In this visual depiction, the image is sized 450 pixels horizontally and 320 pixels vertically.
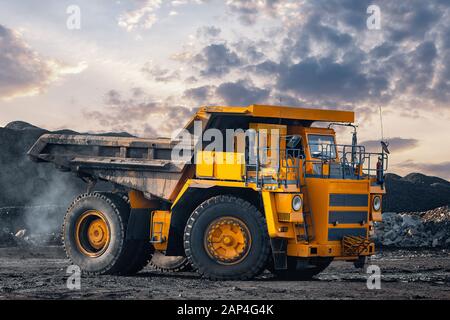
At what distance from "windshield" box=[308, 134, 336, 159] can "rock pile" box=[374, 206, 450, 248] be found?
37.5 ft

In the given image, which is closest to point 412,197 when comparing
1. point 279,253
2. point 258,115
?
point 258,115

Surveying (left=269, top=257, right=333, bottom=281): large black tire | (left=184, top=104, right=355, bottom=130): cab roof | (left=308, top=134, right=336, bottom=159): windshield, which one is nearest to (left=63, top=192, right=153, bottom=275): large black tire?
(left=184, top=104, right=355, bottom=130): cab roof

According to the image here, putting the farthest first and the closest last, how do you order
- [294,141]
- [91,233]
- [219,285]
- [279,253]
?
[91,233] < [294,141] < [279,253] < [219,285]

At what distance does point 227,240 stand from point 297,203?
1430 millimetres

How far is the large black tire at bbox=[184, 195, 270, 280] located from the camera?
11.9 metres

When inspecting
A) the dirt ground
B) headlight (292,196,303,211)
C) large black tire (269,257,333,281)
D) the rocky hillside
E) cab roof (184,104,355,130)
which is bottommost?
the dirt ground

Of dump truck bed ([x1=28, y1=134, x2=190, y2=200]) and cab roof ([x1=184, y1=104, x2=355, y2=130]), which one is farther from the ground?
cab roof ([x1=184, y1=104, x2=355, y2=130])

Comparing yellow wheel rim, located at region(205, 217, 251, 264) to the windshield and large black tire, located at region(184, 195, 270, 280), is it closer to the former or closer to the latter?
large black tire, located at region(184, 195, 270, 280)

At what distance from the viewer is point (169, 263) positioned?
15000mm

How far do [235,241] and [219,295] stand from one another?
6.50ft

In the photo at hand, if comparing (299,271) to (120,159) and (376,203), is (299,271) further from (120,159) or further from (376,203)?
(120,159)

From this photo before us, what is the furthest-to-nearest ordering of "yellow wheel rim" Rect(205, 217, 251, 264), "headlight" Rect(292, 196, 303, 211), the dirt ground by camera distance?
"yellow wheel rim" Rect(205, 217, 251, 264) < "headlight" Rect(292, 196, 303, 211) < the dirt ground

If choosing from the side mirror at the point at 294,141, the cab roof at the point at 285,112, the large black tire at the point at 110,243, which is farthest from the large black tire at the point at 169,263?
the side mirror at the point at 294,141
